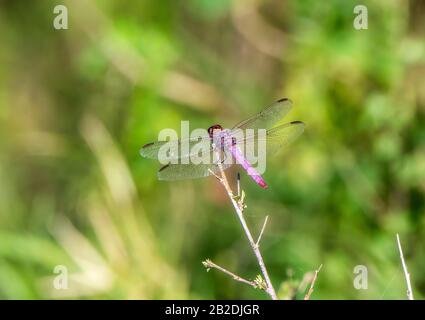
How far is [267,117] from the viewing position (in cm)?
252

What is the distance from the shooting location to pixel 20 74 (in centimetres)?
452

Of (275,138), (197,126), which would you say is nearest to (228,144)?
(275,138)

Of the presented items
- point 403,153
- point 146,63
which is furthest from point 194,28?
point 403,153

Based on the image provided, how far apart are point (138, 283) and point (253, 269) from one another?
555 mm

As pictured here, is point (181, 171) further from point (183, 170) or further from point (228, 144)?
point (228, 144)

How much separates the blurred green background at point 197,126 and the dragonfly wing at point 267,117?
65 cm

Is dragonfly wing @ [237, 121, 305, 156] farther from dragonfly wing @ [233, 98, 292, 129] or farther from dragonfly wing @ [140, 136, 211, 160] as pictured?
dragonfly wing @ [140, 136, 211, 160]

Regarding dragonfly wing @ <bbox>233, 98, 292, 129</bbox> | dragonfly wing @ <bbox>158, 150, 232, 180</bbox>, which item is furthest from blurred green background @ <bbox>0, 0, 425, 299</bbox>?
dragonfly wing @ <bbox>158, 150, 232, 180</bbox>

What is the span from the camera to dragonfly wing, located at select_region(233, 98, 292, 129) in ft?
8.21

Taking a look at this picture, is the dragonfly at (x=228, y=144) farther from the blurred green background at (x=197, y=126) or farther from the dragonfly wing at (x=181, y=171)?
the blurred green background at (x=197, y=126)

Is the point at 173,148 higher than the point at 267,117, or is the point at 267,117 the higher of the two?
the point at 267,117

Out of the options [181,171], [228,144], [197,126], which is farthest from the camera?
[197,126]

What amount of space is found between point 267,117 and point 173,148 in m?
0.39

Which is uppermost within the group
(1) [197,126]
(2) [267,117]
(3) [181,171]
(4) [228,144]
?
(1) [197,126]
